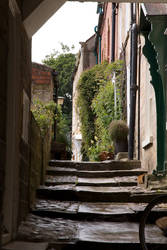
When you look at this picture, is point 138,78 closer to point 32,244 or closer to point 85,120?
point 85,120

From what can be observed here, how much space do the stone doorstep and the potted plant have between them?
817 centimetres

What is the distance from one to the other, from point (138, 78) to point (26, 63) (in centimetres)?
618

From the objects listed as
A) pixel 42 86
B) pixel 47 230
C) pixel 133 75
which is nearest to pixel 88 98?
pixel 42 86

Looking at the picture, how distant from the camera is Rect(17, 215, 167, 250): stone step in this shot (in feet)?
16.2

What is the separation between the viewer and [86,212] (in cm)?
659

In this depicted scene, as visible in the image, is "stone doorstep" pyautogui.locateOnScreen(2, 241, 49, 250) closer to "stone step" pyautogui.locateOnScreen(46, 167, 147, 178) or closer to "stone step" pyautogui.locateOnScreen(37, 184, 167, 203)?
"stone step" pyautogui.locateOnScreen(37, 184, 167, 203)

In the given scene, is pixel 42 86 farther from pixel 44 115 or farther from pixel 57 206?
pixel 57 206

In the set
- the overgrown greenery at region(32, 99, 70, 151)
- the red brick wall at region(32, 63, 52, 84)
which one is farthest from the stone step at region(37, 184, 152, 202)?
the red brick wall at region(32, 63, 52, 84)

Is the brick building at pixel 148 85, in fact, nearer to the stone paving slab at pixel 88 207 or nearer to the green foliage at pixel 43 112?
the stone paving slab at pixel 88 207

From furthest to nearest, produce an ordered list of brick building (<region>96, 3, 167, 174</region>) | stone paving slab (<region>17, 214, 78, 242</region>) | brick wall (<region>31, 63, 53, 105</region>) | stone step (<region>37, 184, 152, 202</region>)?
brick wall (<region>31, 63, 53, 105</region>) → brick building (<region>96, 3, 167, 174</region>) → stone step (<region>37, 184, 152, 202</region>) → stone paving slab (<region>17, 214, 78, 242</region>)

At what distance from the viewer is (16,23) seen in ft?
17.4

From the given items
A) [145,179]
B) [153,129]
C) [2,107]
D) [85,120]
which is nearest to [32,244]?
[2,107]

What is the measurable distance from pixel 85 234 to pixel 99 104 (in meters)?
9.99

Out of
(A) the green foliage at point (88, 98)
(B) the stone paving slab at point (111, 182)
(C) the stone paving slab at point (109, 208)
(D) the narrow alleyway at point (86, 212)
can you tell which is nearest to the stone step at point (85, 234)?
(D) the narrow alleyway at point (86, 212)
